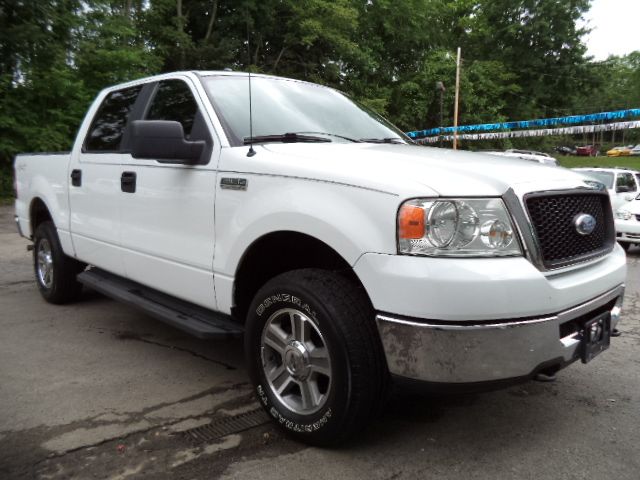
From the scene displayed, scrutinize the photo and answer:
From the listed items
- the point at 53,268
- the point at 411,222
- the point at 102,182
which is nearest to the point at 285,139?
the point at 411,222

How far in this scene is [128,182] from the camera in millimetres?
3771

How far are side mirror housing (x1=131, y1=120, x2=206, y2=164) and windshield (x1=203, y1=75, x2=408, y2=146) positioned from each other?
28 centimetres

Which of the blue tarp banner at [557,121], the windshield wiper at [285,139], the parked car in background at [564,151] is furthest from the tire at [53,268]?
the parked car in background at [564,151]

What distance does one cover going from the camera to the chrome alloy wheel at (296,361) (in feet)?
8.55

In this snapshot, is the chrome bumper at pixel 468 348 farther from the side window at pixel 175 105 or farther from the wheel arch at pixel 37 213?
the wheel arch at pixel 37 213

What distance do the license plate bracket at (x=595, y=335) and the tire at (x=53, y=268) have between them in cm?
430

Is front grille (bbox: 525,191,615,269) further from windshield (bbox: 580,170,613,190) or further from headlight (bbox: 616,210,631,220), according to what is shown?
windshield (bbox: 580,170,613,190)

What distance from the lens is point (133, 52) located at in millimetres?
18734

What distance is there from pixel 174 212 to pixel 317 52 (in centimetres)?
2801

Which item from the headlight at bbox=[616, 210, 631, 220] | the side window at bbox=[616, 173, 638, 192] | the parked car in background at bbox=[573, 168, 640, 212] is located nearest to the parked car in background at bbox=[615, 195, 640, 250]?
the headlight at bbox=[616, 210, 631, 220]

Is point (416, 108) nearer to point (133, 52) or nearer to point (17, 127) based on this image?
point (133, 52)

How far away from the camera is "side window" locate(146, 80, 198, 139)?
3469 millimetres

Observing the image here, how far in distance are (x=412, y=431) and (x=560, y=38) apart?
47.1m

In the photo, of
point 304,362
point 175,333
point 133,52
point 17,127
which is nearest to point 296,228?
point 304,362
